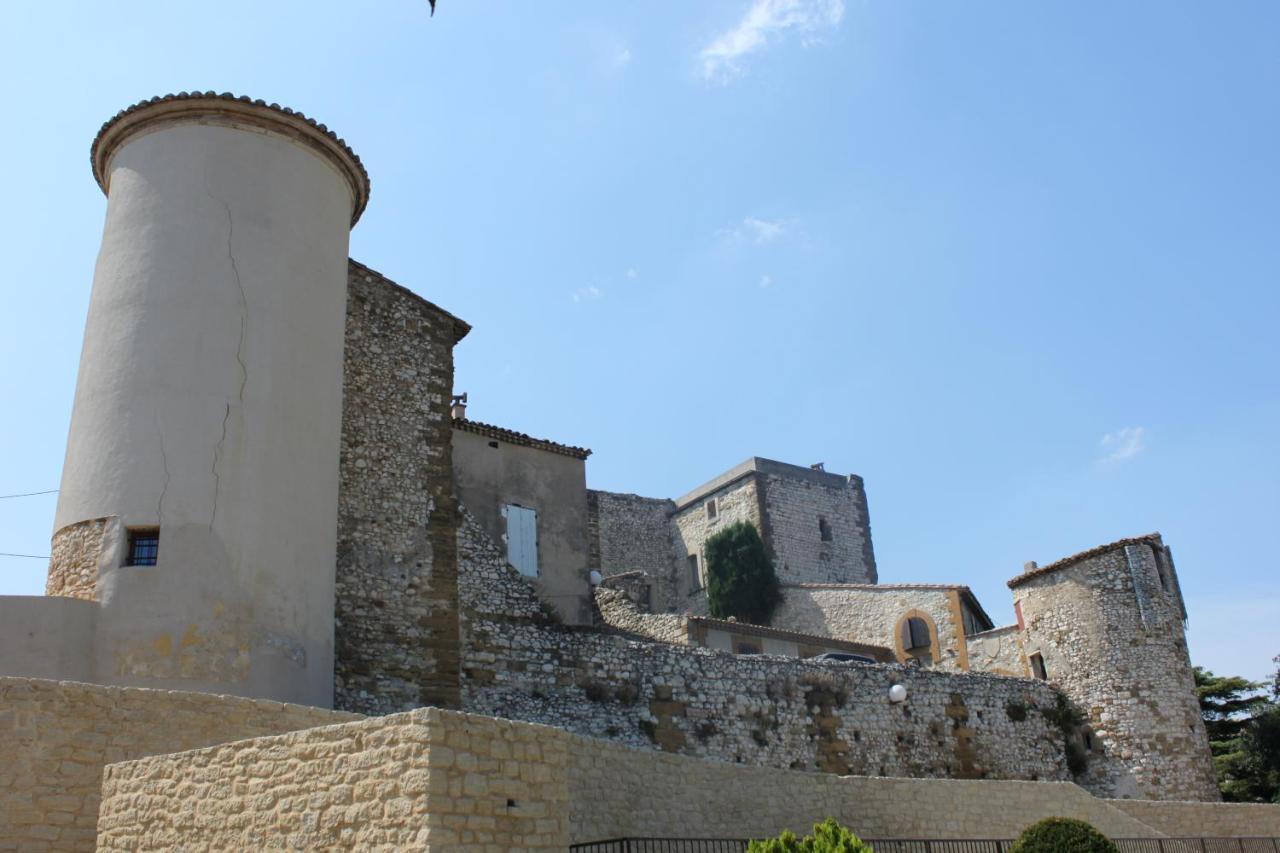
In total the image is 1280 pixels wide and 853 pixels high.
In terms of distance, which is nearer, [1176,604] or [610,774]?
[610,774]

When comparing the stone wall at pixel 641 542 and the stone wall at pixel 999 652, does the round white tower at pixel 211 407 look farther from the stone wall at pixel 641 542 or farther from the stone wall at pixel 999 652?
the stone wall at pixel 641 542

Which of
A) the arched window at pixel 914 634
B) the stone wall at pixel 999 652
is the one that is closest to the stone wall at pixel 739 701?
the stone wall at pixel 999 652

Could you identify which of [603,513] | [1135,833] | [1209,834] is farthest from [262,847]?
[603,513]

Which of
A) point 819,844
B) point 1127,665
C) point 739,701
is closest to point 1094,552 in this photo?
point 1127,665

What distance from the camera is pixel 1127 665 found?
27.0m

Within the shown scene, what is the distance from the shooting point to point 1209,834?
22062 mm

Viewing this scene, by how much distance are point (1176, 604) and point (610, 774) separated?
20.1m

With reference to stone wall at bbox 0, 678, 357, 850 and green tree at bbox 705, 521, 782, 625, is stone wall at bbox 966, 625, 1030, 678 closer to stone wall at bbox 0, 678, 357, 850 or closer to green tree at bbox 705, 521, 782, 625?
green tree at bbox 705, 521, 782, 625

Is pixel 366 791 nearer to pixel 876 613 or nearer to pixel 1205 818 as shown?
pixel 1205 818

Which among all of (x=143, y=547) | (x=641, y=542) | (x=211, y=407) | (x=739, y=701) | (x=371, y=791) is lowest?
(x=371, y=791)

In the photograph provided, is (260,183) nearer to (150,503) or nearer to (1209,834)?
(150,503)

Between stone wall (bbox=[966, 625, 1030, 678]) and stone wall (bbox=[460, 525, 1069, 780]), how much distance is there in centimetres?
310

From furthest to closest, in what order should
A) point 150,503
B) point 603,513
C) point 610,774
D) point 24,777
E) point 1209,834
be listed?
point 603,513
point 1209,834
point 150,503
point 610,774
point 24,777

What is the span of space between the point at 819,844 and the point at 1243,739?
23257mm
